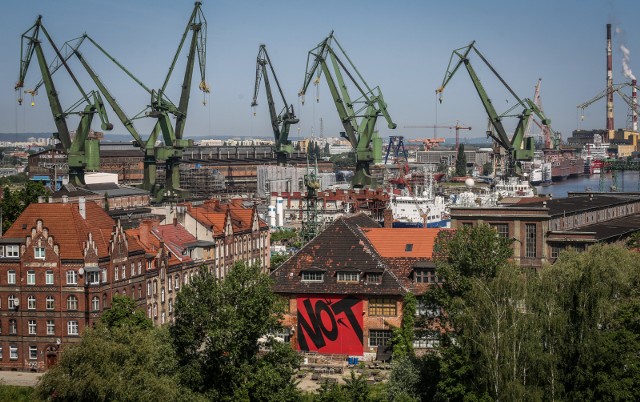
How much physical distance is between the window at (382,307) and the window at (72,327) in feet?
31.1

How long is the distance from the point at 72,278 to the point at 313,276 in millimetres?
7790

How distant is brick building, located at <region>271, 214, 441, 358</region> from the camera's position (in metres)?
39.0

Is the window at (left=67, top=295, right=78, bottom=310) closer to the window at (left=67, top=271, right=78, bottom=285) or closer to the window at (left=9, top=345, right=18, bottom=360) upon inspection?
the window at (left=67, top=271, right=78, bottom=285)

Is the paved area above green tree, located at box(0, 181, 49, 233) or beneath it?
beneath

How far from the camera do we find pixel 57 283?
39125 mm

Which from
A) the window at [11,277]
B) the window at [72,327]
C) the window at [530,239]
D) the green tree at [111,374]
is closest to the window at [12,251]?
the window at [11,277]

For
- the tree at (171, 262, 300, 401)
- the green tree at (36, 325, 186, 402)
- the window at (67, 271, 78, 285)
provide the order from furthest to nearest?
1. the window at (67, 271, 78, 285)
2. the tree at (171, 262, 300, 401)
3. the green tree at (36, 325, 186, 402)

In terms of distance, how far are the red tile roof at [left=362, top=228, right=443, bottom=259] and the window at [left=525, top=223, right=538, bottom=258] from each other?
17.4 ft

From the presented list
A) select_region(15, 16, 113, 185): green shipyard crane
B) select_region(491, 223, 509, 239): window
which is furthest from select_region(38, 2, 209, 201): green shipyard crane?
select_region(491, 223, 509, 239): window

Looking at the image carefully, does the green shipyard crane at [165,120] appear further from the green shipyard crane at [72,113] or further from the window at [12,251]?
the window at [12,251]

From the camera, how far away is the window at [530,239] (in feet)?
154

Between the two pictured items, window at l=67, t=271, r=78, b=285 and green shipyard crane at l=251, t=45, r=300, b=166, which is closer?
window at l=67, t=271, r=78, b=285

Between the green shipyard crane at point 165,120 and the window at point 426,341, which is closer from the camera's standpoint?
the window at point 426,341

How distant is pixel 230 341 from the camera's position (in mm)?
30312
